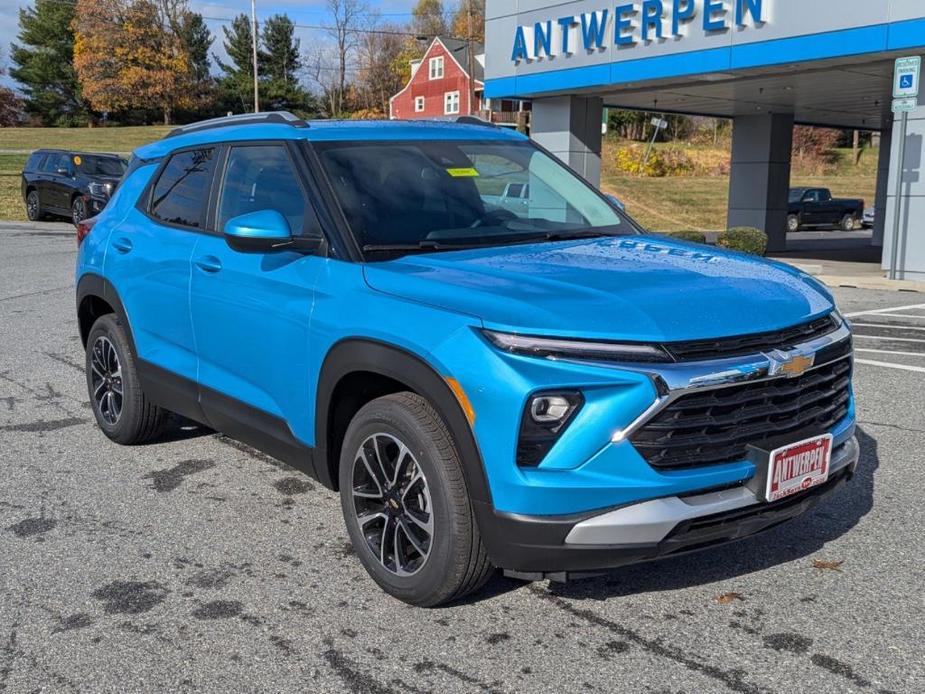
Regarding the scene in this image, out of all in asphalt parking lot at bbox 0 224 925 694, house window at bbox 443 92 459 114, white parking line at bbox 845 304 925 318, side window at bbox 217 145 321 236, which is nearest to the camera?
asphalt parking lot at bbox 0 224 925 694

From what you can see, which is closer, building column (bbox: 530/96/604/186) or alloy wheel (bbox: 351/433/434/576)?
alloy wheel (bbox: 351/433/434/576)

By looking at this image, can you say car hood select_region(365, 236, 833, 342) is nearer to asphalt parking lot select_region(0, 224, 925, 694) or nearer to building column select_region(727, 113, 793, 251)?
asphalt parking lot select_region(0, 224, 925, 694)

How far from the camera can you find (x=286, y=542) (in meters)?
4.29

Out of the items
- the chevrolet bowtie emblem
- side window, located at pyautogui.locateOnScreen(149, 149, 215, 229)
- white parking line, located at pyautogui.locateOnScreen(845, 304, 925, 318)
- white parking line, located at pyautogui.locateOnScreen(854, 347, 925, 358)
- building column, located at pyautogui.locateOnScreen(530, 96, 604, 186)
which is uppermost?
building column, located at pyautogui.locateOnScreen(530, 96, 604, 186)

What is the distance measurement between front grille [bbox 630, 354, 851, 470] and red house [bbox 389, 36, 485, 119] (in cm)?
6553

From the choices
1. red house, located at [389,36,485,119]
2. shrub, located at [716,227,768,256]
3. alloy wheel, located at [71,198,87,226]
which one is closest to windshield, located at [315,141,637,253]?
shrub, located at [716,227,768,256]

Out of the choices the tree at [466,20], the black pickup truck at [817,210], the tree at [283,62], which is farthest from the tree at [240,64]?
the black pickup truck at [817,210]

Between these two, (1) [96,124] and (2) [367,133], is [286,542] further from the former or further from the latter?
(1) [96,124]

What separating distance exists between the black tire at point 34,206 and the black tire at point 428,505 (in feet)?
76.1

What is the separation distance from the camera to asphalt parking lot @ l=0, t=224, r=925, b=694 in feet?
10.3

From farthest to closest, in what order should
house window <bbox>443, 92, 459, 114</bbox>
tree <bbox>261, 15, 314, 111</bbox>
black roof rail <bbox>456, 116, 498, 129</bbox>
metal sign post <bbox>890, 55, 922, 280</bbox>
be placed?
tree <bbox>261, 15, 314, 111</bbox> → house window <bbox>443, 92, 459, 114</bbox> → metal sign post <bbox>890, 55, 922, 280</bbox> → black roof rail <bbox>456, 116, 498, 129</bbox>

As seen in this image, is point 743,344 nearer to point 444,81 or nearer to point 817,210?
point 817,210

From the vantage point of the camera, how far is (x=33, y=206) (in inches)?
963

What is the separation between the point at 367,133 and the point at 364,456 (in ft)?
5.42
